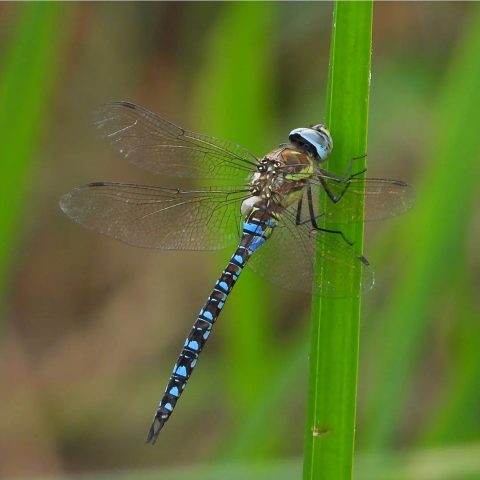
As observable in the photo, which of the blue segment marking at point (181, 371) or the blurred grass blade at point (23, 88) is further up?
the blurred grass blade at point (23, 88)

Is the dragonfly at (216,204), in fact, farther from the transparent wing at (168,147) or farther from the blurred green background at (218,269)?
the blurred green background at (218,269)

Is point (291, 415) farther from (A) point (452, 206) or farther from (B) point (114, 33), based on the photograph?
(B) point (114, 33)

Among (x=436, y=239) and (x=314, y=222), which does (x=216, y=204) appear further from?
(x=436, y=239)

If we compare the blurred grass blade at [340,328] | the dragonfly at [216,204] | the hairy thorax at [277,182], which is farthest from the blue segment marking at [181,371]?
the blurred grass blade at [340,328]

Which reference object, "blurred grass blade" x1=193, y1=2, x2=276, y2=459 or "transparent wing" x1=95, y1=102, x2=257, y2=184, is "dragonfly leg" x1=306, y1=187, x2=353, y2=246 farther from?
"blurred grass blade" x1=193, y1=2, x2=276, y2=459

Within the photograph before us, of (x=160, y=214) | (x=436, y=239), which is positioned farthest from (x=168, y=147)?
(x=436, y=239)

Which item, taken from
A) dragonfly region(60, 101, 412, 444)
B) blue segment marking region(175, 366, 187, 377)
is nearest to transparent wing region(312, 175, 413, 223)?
dragonfly region(60, 101, 412, 444)

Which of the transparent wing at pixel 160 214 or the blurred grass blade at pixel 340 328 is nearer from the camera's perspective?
the blurred grass blade at pixel 340 328
